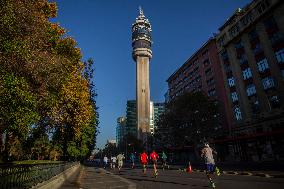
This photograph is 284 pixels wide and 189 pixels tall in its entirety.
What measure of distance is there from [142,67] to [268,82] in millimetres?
111807

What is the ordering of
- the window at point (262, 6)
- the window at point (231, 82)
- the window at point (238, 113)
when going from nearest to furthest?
1. the window at point (262, 6)
2. the window at point (238, 113)
3. the window at point (231, 82)

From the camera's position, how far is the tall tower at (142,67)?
468ft

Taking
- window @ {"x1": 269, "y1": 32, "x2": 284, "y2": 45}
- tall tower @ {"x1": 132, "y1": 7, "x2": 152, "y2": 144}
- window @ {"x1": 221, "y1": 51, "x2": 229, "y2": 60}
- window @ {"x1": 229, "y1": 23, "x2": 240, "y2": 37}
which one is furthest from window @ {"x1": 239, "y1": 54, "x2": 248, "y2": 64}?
tall tower @ {"x1": 132, "y1": 7, "x2": 152, "y2": 144}

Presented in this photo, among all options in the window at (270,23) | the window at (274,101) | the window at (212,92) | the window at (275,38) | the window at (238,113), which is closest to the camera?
the window at (275,38)

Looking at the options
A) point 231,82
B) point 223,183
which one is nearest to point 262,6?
point 231,82

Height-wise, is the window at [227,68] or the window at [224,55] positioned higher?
the window at [224,55]

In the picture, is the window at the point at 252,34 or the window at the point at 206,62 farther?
the window at the point at 206,62

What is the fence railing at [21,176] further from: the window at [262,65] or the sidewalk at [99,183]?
the window at [262,65]

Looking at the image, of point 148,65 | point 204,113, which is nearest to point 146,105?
point 148,65

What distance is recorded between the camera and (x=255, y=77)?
4459cm

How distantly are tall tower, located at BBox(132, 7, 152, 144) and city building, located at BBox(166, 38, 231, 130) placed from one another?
5895 cm

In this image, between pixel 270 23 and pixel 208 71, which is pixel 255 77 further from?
pixel 208 71

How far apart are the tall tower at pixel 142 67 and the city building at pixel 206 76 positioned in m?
59.0

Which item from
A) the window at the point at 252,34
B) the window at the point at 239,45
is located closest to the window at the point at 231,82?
the window at the point at 239,45
